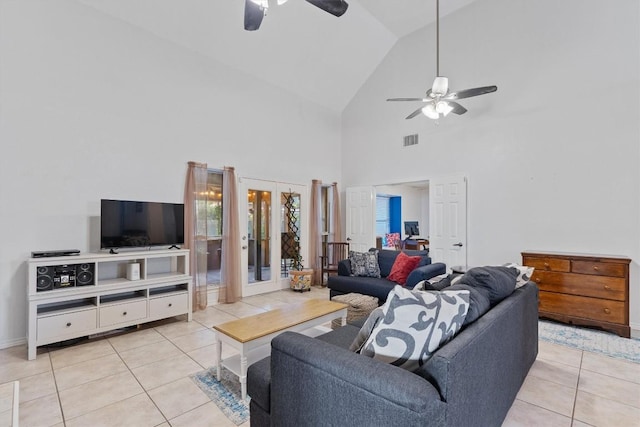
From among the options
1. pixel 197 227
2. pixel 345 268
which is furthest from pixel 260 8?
pixel 345 268

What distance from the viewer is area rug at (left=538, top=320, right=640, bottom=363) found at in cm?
309

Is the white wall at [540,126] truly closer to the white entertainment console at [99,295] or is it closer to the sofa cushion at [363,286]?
the sofa cushion at [363,286]

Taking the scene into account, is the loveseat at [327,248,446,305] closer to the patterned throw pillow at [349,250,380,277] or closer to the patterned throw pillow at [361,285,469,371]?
the patterned throw pillow at [349,250,380,277]

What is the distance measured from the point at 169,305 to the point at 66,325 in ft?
3.37

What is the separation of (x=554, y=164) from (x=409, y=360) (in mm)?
4319

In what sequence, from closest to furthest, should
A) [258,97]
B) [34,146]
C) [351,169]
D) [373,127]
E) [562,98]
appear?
1. [34,146]
2. [562,98]
3. [258,97]
4. [373,127]
5. [351,169]

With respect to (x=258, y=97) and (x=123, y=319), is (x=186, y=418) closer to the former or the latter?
(x=123, y=319)

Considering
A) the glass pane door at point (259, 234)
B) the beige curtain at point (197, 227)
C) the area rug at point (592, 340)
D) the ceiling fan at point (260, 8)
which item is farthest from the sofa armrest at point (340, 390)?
the glass pane door at point (259, 234)

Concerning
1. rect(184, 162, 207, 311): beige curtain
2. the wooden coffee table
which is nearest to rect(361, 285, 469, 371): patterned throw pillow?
the wooden coffee table

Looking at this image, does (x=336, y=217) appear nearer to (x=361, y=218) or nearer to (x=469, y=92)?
(x=361, y=218)

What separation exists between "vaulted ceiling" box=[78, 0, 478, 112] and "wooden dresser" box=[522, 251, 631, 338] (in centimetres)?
425

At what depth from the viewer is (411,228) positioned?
8.23 metres

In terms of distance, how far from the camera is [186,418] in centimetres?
206

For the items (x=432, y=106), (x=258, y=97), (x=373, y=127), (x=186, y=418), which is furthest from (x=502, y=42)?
(x=186, y=418)
